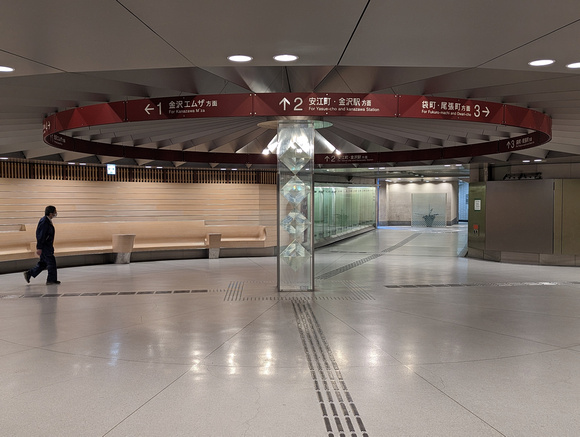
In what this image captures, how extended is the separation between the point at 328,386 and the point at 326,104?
445 cm

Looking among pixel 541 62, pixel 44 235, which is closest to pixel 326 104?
pixel 541 62

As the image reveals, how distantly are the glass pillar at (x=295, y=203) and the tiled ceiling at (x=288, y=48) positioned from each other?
3.97 ft

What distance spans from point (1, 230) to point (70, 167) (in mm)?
2599

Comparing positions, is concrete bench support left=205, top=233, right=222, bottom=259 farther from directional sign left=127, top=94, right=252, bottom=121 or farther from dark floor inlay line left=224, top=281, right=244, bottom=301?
directional sign left=127, top=94, right=252, bottom=121

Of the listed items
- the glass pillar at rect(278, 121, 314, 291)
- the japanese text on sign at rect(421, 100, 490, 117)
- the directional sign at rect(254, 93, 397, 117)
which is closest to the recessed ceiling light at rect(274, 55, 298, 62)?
the directional sign at rect(254, 93, 397, 117)

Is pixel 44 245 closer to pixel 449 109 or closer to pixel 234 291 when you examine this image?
pixel 234 291

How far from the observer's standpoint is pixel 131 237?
1423 cm

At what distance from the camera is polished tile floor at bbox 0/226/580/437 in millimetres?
3688

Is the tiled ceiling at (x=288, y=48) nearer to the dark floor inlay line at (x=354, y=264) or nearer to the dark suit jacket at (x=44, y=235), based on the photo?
the dark suit jacket at (x=44, y=235)

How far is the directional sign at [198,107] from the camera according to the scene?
24.5 ft

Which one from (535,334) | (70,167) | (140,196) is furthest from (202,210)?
(535,334)

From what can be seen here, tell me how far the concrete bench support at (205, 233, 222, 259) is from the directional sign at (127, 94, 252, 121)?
26.4 ft

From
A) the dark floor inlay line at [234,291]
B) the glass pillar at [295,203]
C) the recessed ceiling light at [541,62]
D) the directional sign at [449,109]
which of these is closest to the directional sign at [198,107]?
the glass pillar at [295,203]

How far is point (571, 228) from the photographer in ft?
45.9
